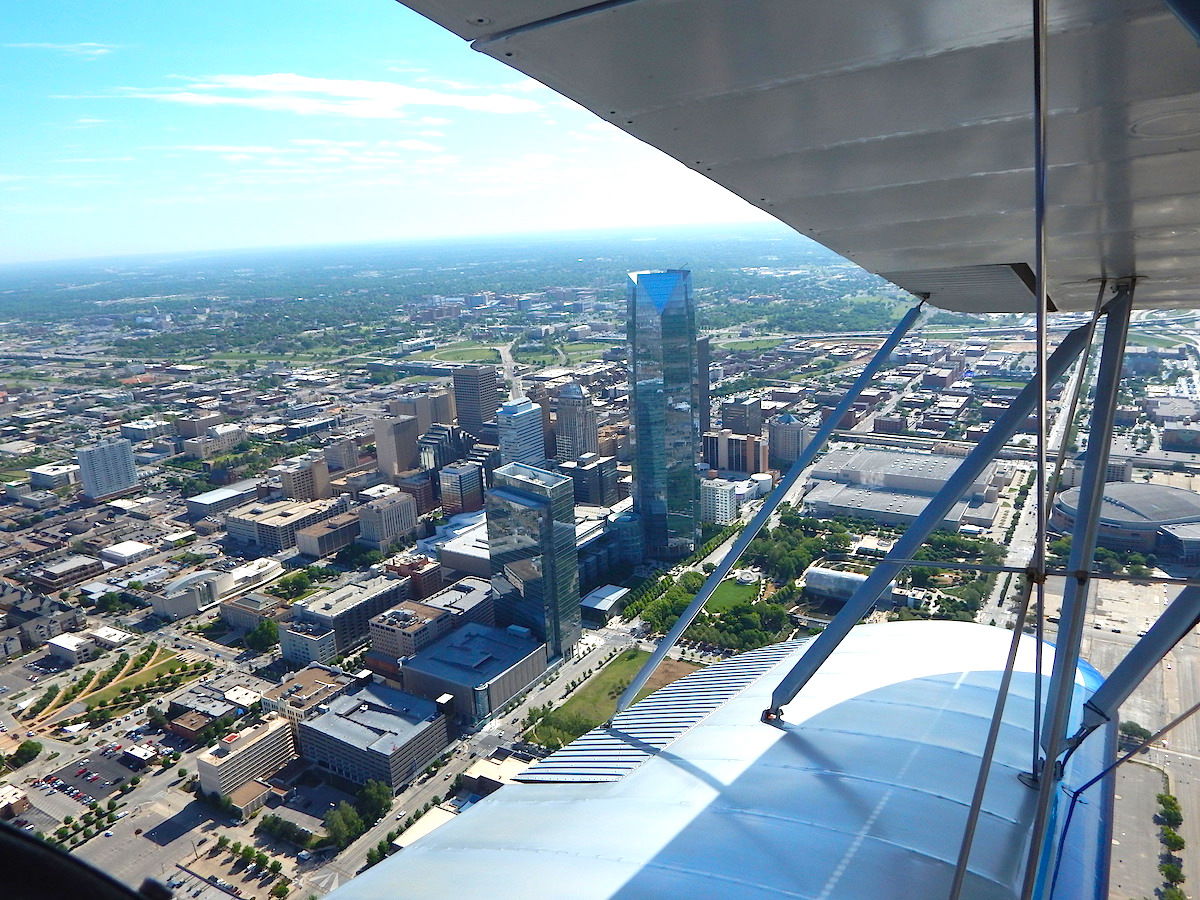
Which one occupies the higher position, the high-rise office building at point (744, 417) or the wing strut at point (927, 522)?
the wing strut at point (927, 522)

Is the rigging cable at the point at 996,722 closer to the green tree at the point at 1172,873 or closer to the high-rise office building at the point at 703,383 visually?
the green tree at the point at 1172,873

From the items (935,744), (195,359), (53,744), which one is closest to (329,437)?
(53,744)

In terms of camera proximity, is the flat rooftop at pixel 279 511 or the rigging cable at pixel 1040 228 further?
the flat rooftop at pixel 279 511

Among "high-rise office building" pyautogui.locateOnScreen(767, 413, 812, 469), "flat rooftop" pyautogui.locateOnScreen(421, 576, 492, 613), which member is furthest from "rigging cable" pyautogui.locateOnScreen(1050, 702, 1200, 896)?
"high-rise office building" pyautogui.locateOnScreen(767, 413, 812, 469)

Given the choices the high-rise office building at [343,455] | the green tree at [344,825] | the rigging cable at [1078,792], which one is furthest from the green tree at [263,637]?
the rigging cable at [1078,792]

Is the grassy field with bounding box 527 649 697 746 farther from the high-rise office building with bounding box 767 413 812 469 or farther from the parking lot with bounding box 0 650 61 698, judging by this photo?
the high-rise office building with bounding box 767 413 812 469

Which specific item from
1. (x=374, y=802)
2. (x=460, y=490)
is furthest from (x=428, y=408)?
(x=374, y=802)
